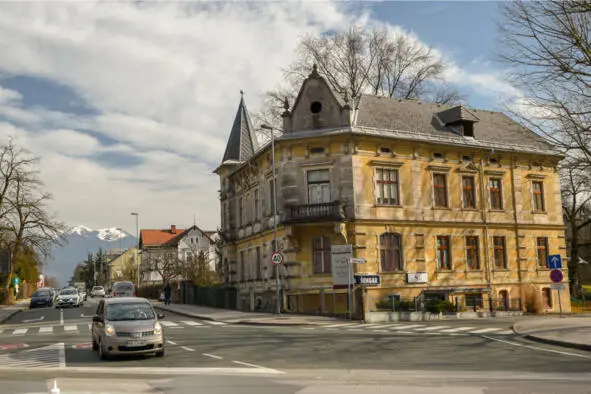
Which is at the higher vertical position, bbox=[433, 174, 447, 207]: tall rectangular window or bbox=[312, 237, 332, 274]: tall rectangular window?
bbox=[433, 174, 447, 207]: tall rectangular window

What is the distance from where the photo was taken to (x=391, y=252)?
34.8 m

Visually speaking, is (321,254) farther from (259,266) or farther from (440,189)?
(440,189)

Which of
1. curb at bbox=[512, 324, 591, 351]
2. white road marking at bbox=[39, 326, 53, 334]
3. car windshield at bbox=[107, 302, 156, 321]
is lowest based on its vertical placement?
curb at bbox=[512, 324, 591, 351]

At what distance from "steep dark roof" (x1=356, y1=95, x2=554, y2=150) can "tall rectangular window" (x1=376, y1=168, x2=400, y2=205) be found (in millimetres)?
2701

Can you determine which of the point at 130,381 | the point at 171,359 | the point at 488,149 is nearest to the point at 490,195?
the point at 488,149

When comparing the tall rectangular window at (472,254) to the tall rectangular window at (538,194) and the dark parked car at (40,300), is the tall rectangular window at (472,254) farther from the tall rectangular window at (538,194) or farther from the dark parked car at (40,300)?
the dark parked car at (40,300)

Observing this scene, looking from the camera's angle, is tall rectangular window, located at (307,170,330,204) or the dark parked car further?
the dark parked car

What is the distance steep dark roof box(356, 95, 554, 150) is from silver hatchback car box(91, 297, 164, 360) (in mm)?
21565

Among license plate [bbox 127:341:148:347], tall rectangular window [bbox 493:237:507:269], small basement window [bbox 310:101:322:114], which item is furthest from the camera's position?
→ tall rectangular window [bbox 493:237:507:269]

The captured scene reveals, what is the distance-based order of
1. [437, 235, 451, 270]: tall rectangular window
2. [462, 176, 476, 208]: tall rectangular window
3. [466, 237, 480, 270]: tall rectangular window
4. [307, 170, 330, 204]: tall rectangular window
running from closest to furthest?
1. [307, 170, 330, 204]: tall rectangular window
2. [437, 235, 451, 270]: tall rectangular window
3. [466, 237, 480, 270]: tall rectangular window
4. [462, 176, 476, 208]: tall rectangular window

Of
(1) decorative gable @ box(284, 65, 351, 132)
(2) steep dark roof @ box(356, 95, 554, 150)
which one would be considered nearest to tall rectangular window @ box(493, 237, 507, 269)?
(2) steep dark roof @ box(356, 95, 554, 150)

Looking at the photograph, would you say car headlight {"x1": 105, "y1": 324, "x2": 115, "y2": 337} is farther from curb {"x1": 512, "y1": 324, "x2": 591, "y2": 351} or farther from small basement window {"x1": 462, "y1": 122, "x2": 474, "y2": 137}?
small basement window {"x1": 462, "y1": 122, "x2": 474, "y2": 137}

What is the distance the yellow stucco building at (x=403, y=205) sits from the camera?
111ft

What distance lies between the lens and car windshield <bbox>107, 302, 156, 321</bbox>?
16.1 m
